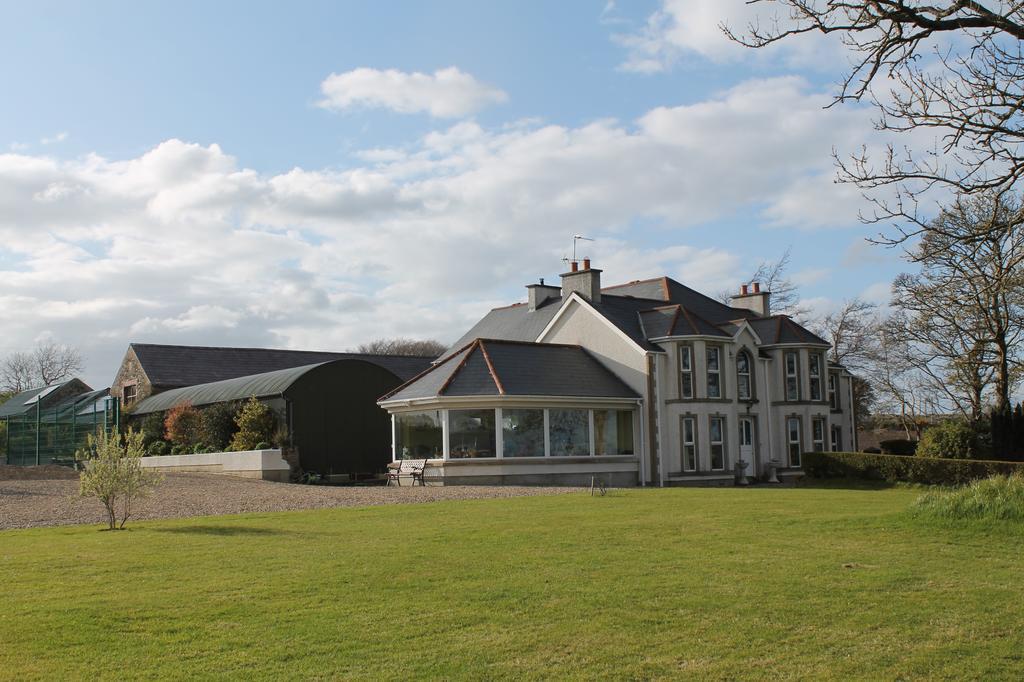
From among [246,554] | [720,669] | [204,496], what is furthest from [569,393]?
[720,669]

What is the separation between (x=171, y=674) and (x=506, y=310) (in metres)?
38.1

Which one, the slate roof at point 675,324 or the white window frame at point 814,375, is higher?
the slate roof at point 675,324

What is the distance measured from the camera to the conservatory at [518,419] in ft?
102

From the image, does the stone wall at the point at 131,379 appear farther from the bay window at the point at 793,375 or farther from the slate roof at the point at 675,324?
the bay window at the point at 793,375

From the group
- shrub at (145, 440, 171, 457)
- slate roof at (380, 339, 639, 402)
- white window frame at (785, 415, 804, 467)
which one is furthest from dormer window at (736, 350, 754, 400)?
shrub at (145, 440, 171, 457)

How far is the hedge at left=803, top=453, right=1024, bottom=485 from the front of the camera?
93.9ft

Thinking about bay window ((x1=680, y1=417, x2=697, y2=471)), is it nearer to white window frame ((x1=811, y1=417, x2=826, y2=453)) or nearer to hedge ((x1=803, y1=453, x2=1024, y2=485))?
hedge ((x1=803, y1=453, x2=1024, y2=485))

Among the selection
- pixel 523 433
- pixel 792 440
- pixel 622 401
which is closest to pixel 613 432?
pixel 622 401

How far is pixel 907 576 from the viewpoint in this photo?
36.3 ft

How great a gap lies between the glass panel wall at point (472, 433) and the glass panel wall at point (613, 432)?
4.09 meters

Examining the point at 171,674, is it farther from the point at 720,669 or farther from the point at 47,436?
the point at 47,436

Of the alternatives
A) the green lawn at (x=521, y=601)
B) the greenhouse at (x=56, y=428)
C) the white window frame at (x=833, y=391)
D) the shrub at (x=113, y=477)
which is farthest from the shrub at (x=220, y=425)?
the white window frame at (x=833, y=391)

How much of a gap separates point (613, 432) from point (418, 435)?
6645 millimetres

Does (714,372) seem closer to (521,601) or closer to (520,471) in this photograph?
(520,471)
